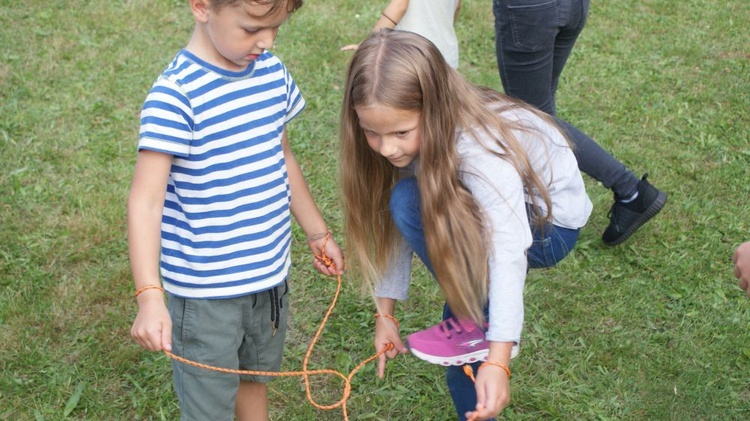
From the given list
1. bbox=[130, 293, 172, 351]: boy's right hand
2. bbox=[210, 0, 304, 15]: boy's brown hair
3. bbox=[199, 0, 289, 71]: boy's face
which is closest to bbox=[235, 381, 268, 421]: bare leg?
bbox=[130, 293, 172, 351]: boy's right hand

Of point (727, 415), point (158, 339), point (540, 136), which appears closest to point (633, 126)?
point (727, 415)

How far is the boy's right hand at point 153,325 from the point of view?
1.86 meters

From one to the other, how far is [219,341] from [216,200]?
0.37 m

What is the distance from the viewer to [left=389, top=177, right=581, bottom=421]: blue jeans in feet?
7.07

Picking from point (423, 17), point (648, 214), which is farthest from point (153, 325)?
point (648, 214)

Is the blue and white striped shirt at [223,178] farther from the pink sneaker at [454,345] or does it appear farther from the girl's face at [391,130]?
the pink sneaker at [454,345]

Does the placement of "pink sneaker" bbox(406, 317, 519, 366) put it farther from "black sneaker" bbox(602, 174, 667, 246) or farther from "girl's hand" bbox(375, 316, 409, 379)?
"black sneaker" bbox(602, 174, 667, 246)

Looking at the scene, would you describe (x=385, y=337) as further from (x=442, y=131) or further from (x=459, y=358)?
(x=442, y=131)

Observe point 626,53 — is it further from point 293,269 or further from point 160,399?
point 160,399

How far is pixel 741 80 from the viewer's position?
4.75 meters

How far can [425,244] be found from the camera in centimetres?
216

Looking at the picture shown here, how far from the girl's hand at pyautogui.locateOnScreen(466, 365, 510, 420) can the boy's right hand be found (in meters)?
0.71

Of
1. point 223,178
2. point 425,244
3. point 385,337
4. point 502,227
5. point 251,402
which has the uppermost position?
point 223,178

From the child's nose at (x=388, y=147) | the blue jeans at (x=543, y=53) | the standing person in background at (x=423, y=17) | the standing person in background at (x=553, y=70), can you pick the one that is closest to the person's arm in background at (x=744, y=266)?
the child's nose at (x=388, y=147)
